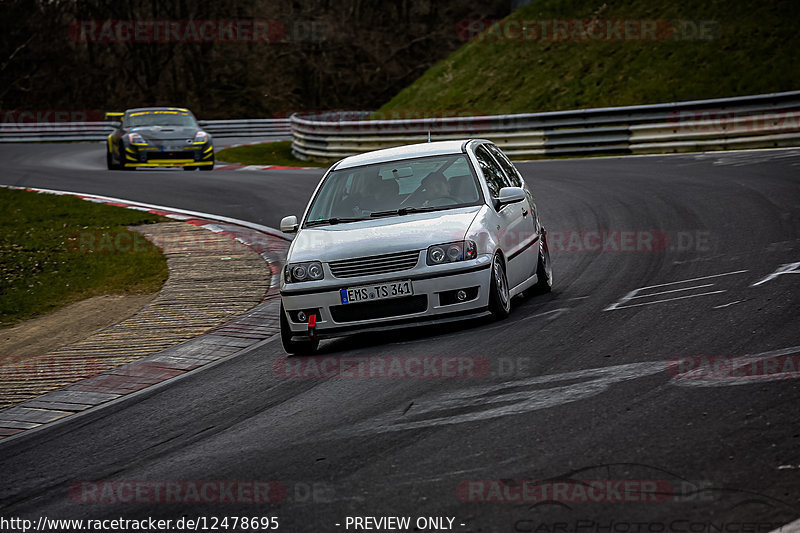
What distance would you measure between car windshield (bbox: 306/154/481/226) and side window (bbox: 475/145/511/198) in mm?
239

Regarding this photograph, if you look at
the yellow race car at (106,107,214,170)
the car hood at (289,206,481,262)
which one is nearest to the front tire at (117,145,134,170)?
the yellow race car at (106,107,214,170)

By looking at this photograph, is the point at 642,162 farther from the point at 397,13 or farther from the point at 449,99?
the point at 397,13

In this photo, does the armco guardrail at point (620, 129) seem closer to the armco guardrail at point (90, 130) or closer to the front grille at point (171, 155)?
the front grille at point (171, 155)

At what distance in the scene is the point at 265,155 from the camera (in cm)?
3183

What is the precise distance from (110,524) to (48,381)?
3.92 meters

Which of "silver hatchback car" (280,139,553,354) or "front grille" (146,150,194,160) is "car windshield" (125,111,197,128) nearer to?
"front grille" (146,150,194,160)

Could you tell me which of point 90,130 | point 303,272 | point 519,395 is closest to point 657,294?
point 303,272

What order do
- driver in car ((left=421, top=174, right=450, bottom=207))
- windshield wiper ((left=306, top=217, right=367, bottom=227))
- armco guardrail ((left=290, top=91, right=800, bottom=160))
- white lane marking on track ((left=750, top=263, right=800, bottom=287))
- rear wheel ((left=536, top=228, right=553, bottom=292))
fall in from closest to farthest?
white lane marking on track ((left=750, top=263, right=800, bottom=287))
windshield wiper ((left=306, top=217, right=367, bottom=227))
driver in car ((left=421, top=174, right=450, bottom=207))
rear wheel ((left=536, top=228, right=553, bottom=292))
armco guardrail ((left=290, top=91, right=800, bottom=160))

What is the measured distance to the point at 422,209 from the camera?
352 inches

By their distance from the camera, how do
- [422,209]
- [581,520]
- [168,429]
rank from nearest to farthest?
[581,520] → [168,429] → [422,209]

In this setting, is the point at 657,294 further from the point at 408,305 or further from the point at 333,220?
the point at 333,220

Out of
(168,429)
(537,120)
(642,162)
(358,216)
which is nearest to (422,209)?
(358,216)

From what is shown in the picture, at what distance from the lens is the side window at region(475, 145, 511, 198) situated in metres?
9.50

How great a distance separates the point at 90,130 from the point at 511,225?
34.8 meters
